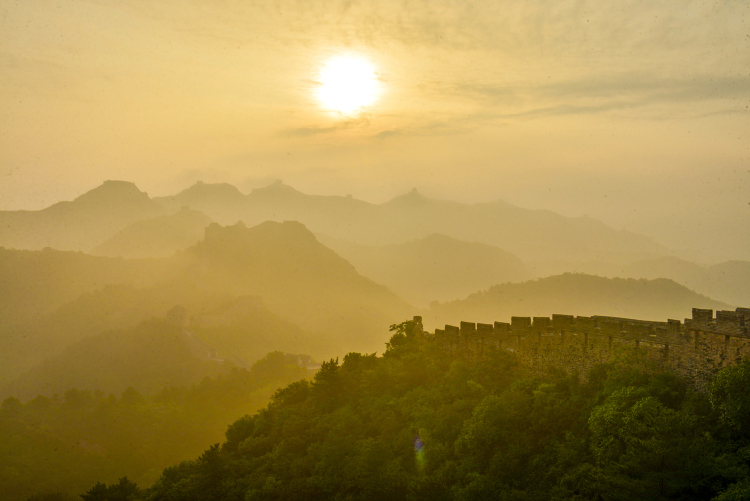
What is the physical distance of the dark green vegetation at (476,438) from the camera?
15797mm

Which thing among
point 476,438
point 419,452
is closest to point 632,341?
point 476,438

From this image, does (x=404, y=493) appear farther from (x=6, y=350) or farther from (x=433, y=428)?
(x=6, y=350)

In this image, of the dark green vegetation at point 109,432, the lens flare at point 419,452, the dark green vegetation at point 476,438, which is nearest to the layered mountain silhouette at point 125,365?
the dark green vegetation at point 109,432

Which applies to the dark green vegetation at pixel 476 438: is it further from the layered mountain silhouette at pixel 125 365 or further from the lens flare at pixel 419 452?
the layered mountain silhouette at pixel 125 365

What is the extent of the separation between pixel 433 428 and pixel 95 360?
17491 centimetres

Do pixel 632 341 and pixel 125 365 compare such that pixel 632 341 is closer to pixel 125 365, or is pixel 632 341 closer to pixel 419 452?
pixel 419 452

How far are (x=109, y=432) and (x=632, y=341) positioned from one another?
113m

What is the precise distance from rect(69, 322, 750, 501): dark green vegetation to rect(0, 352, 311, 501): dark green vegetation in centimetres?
6060

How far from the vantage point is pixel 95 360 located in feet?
546

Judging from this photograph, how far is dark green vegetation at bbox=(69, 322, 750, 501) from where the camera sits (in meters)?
15.8

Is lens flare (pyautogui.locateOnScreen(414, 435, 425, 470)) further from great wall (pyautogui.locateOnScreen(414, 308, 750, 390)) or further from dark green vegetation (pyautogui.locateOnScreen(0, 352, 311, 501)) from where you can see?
dark green vegetation (pyautogui.locateOnScreen(0, 352, 311, 501))

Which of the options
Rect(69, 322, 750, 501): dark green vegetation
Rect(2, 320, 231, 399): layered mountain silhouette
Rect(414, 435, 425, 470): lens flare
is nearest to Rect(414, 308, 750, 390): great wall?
Rect(69, 322, 750, 501): dark green vegetation

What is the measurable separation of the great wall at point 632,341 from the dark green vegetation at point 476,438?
0.68 m

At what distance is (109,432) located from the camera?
4082 inches
